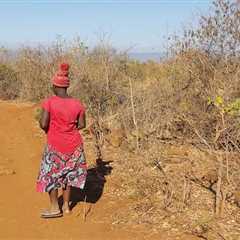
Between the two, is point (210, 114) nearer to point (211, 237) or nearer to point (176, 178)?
point (176, 178)

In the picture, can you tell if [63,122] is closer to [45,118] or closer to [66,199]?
[45,118]

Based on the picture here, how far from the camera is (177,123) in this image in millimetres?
9102

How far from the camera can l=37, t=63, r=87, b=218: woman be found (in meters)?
5.41

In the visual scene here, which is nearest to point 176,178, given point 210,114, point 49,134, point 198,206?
point 198,206

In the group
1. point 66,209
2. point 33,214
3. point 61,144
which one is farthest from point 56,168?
point 33,214

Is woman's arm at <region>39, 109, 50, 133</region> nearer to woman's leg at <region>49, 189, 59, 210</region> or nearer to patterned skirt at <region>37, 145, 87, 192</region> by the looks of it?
patterned skirt at <region>37, 145, 87, 192</region>

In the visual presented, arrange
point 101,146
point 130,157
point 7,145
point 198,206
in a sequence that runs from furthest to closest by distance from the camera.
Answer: point 7,145 → point 101,146 → point 130,157 → point 198,206

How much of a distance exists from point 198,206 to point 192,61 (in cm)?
434

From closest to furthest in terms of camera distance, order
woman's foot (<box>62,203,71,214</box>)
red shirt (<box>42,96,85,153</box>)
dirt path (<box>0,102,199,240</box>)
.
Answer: dirt path (<box>0,102,199,240</box>)
red shirt (<box>42,96,85,153</box>)
woman's foot (<box>62,203,71,214</box>)

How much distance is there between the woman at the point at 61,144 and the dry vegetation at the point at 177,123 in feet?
2.10

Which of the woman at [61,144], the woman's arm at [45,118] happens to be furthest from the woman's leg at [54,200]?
the woman's arm at [45,118]

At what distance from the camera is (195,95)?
943cm

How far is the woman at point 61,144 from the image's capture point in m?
5.41

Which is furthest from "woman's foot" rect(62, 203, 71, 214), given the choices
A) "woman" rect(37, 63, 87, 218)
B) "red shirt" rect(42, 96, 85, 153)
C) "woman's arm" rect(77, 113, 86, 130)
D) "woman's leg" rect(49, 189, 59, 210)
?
"woman's arm" rect(77, 113, 86, 130)
